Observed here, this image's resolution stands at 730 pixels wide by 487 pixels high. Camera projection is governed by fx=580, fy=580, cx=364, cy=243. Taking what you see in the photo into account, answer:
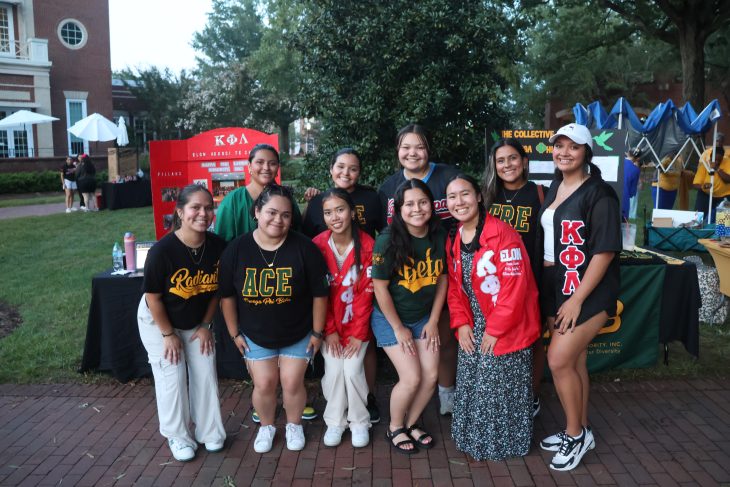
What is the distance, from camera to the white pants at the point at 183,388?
3578mm

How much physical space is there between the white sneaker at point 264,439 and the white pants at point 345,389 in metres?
0.37

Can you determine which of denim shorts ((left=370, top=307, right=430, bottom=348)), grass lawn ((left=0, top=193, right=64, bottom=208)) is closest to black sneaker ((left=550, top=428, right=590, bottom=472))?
denim shorts ((left=370, top=307, right=430, bottom=348))

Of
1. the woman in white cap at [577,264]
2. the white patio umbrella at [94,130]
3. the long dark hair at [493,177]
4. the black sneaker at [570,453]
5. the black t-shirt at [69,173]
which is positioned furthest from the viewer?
the white patio umbrella at [94,130]

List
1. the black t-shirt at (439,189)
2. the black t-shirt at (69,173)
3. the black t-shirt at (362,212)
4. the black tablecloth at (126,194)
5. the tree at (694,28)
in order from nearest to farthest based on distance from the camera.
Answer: the black t-shirt at (439,189)
the black t-shirt at (362,212)
the tree at (694,28)
the black t-shirt at (69,173)
the black tablecloth at (126,194)

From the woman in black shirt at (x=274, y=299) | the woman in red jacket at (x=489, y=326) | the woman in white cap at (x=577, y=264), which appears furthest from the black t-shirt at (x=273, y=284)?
the woman in white cap at (x=577, y=264)

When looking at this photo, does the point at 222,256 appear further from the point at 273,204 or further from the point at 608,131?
the point at 608,131

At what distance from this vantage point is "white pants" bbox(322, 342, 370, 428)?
147 inches

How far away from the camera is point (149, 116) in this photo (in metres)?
33.2

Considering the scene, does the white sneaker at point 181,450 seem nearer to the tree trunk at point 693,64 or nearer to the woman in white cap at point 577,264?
the woman in white cap at point 577,264

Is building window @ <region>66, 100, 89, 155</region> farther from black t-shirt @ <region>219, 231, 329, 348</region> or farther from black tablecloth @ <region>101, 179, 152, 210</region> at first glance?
black t-shirt @ <region>219, 231, 329, 348</region>

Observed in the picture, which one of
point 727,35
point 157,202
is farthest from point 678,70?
point 157,202

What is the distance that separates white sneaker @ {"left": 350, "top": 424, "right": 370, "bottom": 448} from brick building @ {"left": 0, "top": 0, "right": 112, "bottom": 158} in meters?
27.3

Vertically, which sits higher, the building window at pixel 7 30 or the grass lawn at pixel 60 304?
the building window at pixel 7 30

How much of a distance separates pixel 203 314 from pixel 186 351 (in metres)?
0.26
